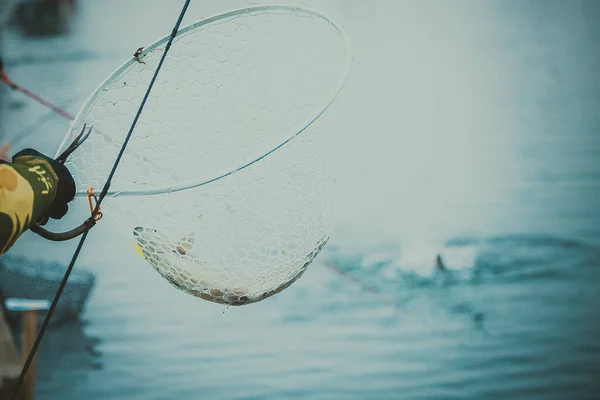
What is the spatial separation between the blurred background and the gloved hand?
1657 millimetres

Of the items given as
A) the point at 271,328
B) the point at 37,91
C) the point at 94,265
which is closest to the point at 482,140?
the point at 271,328

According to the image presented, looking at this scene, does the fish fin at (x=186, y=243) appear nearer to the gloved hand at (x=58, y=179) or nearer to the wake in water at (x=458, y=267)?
the gloved hand at (x=58, y=179)

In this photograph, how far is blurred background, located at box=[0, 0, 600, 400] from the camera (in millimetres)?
2582

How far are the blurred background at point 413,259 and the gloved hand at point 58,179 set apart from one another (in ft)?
5.44

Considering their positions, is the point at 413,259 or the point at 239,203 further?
the point at 413,259

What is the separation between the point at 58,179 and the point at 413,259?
1930mm

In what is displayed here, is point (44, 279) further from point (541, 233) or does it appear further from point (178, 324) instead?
point (541, 233)

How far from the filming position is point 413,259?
275 centimetres

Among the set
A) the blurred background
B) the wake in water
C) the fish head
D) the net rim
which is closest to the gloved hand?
the net rim

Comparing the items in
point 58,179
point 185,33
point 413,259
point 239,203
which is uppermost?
point 413,259

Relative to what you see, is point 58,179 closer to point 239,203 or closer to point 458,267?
point 239,203

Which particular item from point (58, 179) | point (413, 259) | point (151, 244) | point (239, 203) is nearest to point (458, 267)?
point (413, 259)

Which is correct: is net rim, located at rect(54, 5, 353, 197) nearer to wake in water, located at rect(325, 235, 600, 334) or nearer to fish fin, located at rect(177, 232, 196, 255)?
fish fin, located at rect(177, 232, 196, 255)

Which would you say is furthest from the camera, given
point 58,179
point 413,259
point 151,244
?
point 413,259
